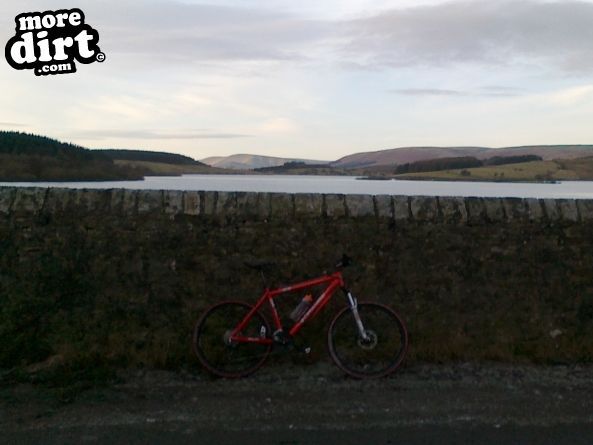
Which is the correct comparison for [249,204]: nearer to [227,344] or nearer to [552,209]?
[227,344]

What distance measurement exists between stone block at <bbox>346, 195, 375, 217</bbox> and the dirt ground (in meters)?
1.44

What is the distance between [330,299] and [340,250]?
0.47m

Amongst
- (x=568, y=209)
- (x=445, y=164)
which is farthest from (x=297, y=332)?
(x=445, y=164)

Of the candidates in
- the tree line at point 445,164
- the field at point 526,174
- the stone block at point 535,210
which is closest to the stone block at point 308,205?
the stone block at point 535,210

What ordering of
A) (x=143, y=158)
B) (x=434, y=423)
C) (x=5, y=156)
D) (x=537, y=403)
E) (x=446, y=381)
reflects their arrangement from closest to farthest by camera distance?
(x=434, y=423) < (x=537, y=403) < (x=446, y=381) < (x=5, y=156) < (x=143, y=158)

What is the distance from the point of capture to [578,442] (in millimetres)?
3432

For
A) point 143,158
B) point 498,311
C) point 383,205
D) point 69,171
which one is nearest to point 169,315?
point 383,205

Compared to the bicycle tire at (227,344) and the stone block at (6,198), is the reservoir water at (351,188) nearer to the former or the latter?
the stone block at (6,198)

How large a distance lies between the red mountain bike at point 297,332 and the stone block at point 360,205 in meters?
0.63

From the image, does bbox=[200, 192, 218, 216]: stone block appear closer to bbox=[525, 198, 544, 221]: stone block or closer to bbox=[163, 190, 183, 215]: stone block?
bbox=[163, 190, 183, 215]: stone block

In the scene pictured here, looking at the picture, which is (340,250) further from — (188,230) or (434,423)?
(434,423)

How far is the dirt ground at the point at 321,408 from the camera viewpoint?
11.5ft

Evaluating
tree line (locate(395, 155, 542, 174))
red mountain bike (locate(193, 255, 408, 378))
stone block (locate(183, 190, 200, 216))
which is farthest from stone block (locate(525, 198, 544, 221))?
tree line (locate(395, 155, 542, 174))

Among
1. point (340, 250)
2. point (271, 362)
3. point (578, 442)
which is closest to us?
point (578, 442)
